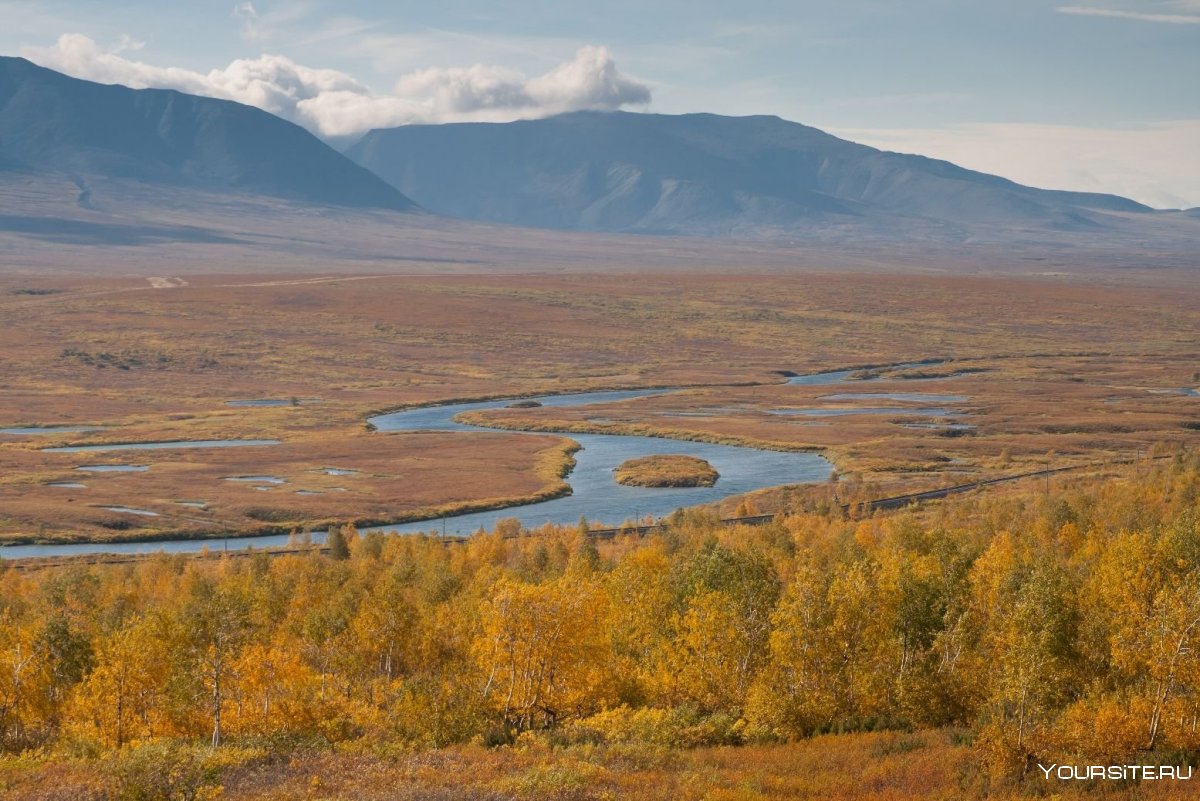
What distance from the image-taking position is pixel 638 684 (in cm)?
4703

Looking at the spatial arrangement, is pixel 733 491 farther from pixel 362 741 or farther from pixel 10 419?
pixel 10 419

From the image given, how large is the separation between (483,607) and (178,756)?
14.5 m

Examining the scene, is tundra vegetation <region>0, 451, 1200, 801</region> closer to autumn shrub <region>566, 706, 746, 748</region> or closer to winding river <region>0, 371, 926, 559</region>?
autumn shrub <region>566, 706, 746, 748</region>

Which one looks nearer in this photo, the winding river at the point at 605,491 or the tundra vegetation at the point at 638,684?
the tundra vegetation at the point at 638,684

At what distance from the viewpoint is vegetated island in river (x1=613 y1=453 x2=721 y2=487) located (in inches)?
4820

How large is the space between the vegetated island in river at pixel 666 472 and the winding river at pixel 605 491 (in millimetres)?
1253

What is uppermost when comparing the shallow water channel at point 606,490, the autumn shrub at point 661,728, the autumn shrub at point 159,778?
the autumn shrub at point 159,778

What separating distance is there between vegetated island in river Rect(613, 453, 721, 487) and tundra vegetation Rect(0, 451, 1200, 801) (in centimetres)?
6150

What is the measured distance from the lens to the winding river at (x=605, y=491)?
10056cm

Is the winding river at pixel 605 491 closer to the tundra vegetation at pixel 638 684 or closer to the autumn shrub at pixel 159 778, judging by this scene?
the tundra vegetation at pixel 638 684

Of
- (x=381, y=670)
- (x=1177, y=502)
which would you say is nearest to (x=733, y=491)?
(x=1177, y=502)

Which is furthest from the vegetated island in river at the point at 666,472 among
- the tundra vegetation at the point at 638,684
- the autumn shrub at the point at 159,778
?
the autumn shrub at the point at 159,778

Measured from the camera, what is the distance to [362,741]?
133 feet

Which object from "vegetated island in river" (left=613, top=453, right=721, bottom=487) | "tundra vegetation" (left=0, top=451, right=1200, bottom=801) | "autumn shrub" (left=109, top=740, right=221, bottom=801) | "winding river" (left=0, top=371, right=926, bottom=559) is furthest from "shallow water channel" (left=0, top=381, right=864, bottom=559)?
"autumn shrub" (left=109, top=740, right=221, bottom=801)
